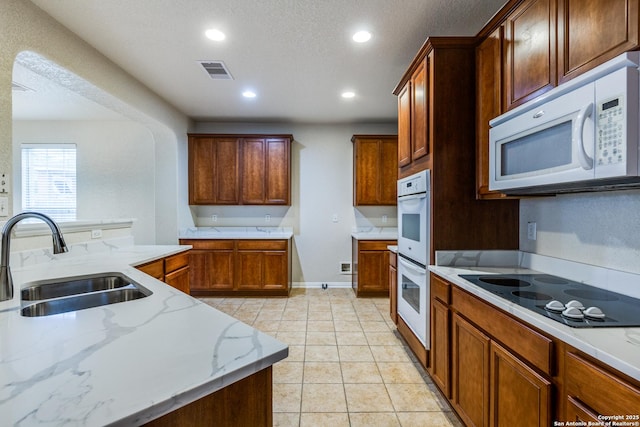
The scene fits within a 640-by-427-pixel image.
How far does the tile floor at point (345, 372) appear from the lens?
188cm

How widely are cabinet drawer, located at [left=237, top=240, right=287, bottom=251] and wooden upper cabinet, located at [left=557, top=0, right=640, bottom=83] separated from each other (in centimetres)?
348

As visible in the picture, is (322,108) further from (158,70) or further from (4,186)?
(4,186)

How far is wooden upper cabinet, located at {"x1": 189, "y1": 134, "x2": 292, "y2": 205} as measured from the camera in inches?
177

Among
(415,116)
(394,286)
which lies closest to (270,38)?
(415,116)

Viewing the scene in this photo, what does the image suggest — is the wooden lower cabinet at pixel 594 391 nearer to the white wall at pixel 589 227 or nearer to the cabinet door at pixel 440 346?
the white wall at pixel 589 227

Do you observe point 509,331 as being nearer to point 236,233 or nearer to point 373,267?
point 373,267

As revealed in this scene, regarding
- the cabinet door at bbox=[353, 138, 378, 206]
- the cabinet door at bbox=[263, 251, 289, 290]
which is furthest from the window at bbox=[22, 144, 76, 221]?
the cabinet door at bbox=[353, 138, 378, 206]

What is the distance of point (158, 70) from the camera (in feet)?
9.78

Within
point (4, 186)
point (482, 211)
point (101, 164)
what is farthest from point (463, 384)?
point (101, 164)

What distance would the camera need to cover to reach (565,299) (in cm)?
135

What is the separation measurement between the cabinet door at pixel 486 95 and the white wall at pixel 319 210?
2.86m

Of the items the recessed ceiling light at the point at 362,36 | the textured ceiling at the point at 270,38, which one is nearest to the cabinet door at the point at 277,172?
the textured ceiling at the point at 270,38

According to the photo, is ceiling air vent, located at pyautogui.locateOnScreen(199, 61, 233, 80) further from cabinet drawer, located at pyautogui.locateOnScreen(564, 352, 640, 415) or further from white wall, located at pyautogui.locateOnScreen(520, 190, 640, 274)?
cabinet drawer, located at pyautogui.locateOnScreen(564, 352, 640, 415)

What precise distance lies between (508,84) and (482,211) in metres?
0.80
